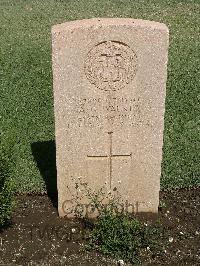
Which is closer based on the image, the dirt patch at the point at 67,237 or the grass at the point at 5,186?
the dirt patch at the point at 67,237

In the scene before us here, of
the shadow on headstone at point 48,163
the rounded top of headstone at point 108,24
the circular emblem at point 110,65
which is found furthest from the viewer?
the shadow on headstone at point 48,163

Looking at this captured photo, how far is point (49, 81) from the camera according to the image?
32.4ft

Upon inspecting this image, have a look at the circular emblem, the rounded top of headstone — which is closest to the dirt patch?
the circular emblem

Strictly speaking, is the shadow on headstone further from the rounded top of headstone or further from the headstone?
the rounded top of headstone

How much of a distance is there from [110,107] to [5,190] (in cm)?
131

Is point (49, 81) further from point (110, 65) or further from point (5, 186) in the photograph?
point (110, 65)

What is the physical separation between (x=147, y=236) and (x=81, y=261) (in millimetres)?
678

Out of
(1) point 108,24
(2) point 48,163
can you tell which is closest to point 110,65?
(1) point 108,24

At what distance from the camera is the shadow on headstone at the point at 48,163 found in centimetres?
600

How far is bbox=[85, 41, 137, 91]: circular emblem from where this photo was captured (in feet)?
15.1

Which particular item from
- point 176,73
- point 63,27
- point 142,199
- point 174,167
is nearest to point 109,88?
point 63,27

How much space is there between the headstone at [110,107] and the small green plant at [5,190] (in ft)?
1.73

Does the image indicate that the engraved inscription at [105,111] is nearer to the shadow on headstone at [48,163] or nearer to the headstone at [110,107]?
the headstone at [110,107]

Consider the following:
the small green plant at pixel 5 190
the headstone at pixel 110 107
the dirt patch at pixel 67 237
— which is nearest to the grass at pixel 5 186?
the small green plant at pixel 5 190
